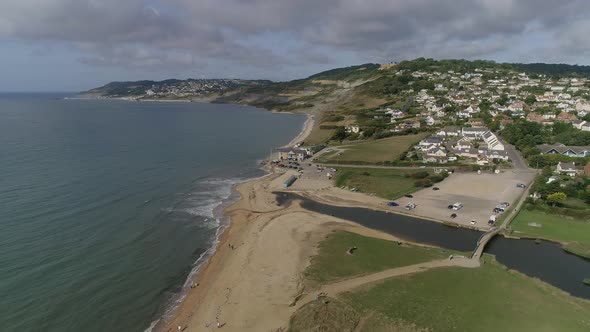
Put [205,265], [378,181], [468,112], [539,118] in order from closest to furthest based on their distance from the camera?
1. [205,265]
2. [378,181]
3. [539,118]
4. [468,112]

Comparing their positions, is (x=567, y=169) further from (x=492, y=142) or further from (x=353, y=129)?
(x=353, y=129)

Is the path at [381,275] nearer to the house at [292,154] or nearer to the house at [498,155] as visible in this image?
the house at [498,155]

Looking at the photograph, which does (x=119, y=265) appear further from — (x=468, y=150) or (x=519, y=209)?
(x=468, y=150)

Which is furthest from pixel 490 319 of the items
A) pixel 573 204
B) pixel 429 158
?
pixel 429 158

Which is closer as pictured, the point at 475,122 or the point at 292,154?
the point at 292,154

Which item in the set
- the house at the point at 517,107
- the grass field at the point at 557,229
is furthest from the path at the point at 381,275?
the house at the point at 517,107

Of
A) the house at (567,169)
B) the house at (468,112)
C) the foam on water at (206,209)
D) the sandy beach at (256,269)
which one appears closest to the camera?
the sandy beach at (256,269)

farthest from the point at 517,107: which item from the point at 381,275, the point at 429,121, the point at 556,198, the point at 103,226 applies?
the point at 103,226
